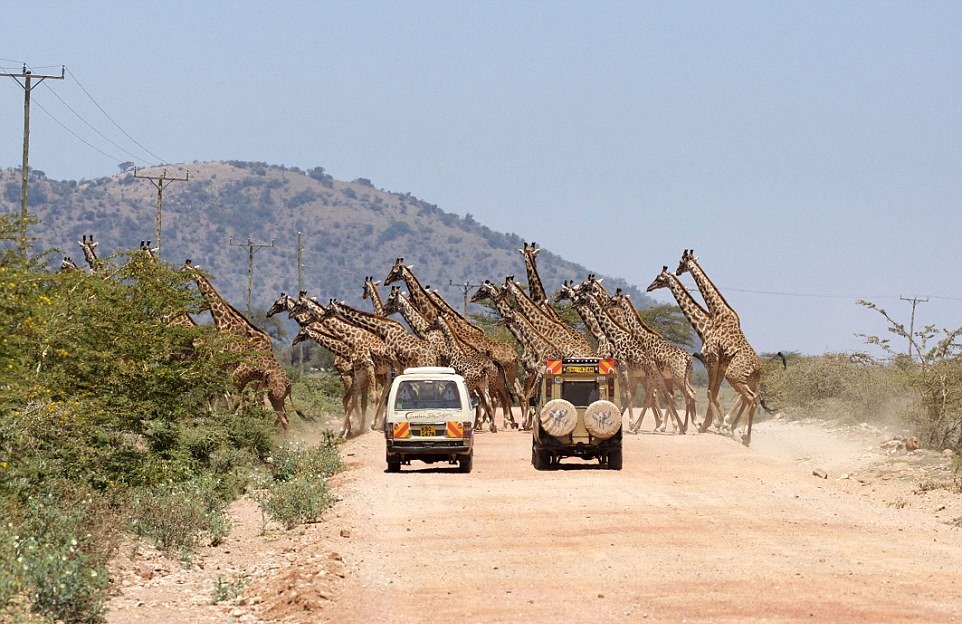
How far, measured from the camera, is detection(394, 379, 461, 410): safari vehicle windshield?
23688mm

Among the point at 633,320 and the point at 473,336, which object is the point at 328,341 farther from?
the point at 633,320

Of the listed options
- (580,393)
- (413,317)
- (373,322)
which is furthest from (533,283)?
(580,393)

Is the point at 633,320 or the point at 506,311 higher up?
the point at 506,311

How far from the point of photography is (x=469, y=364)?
35.1 metres

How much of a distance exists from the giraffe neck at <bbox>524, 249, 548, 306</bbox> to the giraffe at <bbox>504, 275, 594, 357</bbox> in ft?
11.8

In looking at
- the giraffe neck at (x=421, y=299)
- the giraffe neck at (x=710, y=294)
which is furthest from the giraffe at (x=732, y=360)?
the giraffe neck at (x=421, y=299)

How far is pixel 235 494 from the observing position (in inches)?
913

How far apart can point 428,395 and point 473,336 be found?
14362 mm

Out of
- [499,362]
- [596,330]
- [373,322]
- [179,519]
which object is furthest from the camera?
[596,330]

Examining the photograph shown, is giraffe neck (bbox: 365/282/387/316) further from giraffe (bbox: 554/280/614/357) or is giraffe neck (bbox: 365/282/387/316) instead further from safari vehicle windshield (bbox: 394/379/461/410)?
safari vehicle windshield (bbox: 394/379/461/410)

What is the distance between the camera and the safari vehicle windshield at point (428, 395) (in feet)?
77.7

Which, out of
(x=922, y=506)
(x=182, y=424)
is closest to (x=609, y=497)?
(x=922, y=506)

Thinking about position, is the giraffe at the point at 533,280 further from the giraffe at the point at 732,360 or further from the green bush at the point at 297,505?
the green bush at the point at 297,505

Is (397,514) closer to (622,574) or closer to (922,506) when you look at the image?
(622,574)
